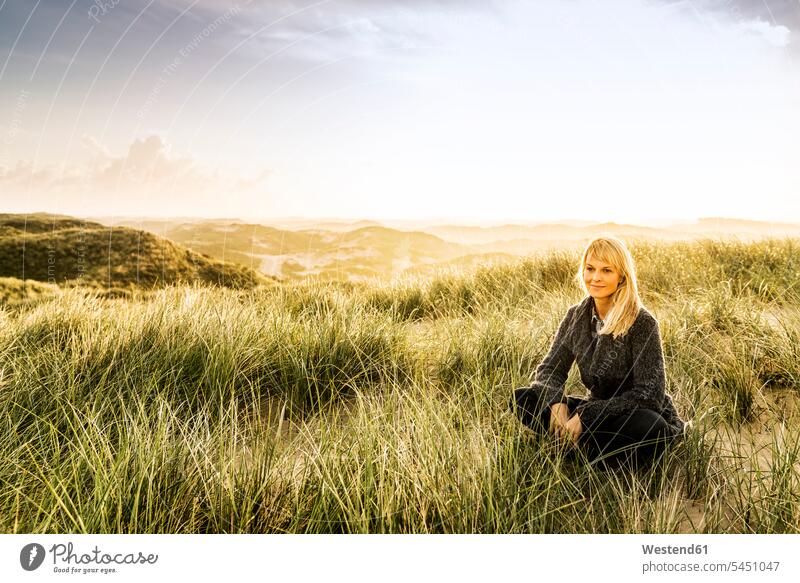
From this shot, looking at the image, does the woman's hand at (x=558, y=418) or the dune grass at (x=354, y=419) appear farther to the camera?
the woman's hand at (x=558, y=418)

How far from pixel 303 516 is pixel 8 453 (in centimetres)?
138

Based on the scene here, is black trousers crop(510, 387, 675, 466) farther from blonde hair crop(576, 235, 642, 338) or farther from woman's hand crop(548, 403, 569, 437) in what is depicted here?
blonde hair crop(576, 235, 642, 338)

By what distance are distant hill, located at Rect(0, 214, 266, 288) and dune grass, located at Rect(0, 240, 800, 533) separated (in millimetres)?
776

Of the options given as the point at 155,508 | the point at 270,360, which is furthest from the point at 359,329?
the point at 155,508

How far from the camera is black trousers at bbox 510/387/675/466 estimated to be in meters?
2.05

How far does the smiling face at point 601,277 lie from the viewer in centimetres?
209

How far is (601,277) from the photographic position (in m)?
2.10

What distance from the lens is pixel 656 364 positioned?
2.07 m

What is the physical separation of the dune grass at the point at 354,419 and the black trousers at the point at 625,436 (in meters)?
0.06
